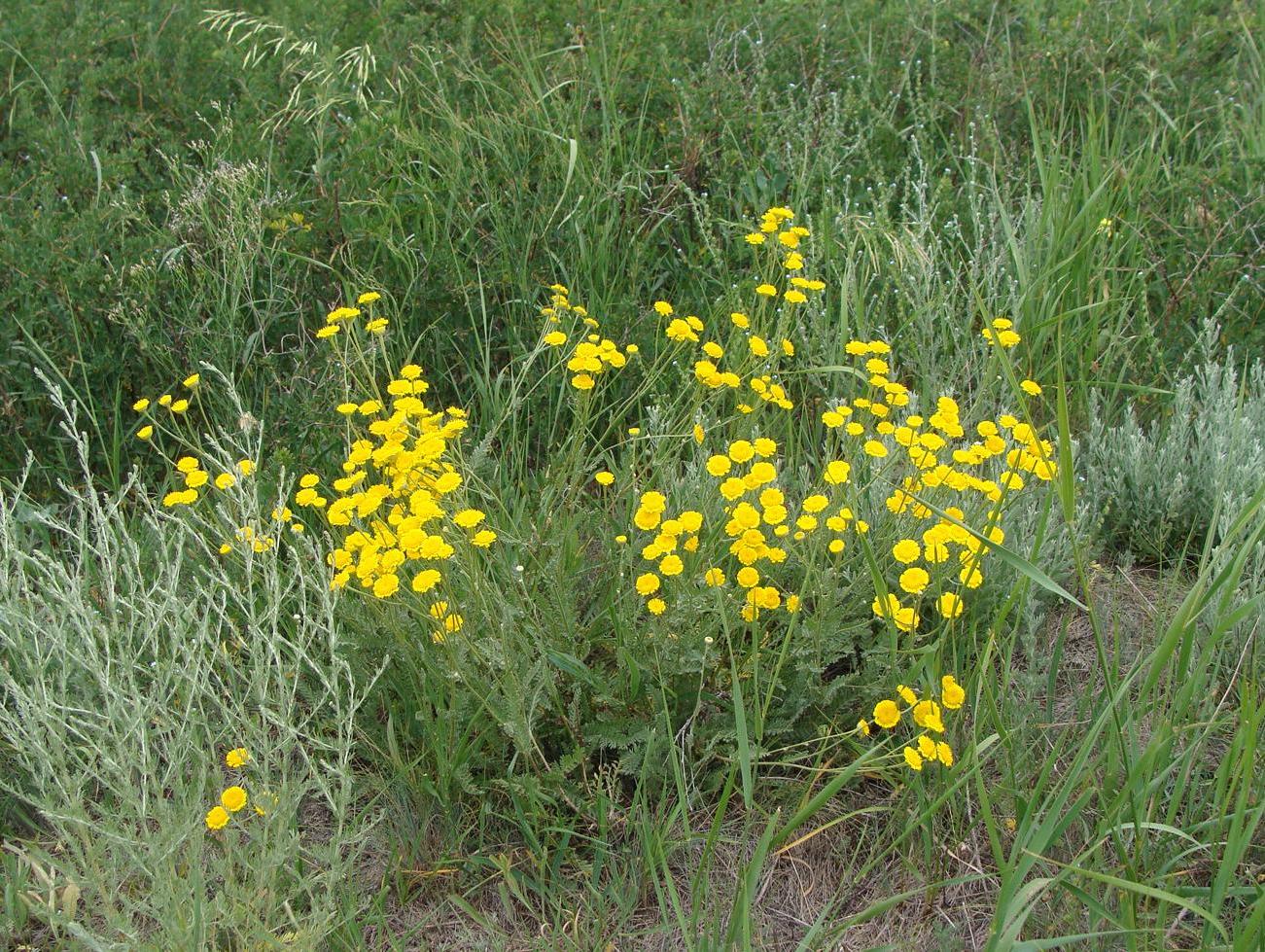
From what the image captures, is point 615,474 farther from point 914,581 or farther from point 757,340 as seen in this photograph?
point 914,581

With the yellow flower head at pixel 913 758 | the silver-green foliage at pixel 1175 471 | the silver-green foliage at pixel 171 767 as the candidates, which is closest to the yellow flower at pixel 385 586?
the silver-green foliage at pixel 171 767

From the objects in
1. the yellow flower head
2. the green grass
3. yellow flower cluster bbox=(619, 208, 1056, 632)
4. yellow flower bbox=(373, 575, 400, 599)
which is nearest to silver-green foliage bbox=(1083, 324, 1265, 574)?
the green grass

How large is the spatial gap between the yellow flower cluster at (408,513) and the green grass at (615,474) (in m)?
0.07

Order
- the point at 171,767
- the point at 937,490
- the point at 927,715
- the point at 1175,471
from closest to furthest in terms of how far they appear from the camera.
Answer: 1. the point at 171,767
2. the point at 927,715
3. the point at 937,490
4. the point at 1175,471

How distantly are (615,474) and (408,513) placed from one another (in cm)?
A: 72

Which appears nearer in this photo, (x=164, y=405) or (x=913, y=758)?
(x=913, y=758)

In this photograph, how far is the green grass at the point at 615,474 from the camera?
212 cm

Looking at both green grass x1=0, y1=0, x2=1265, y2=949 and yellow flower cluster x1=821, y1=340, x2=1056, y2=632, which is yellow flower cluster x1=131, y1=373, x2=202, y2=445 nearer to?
green grass x1=0, y1=0, x2=1265, y2=949

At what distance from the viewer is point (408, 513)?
250 cm

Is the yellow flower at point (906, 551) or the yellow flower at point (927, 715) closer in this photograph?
the yellow flower at point (927, 715)

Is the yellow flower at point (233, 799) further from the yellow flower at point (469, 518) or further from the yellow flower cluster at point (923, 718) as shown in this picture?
the yellow flower cluster at point (923, 718)

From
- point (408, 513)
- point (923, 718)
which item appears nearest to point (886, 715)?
point (923, 718)

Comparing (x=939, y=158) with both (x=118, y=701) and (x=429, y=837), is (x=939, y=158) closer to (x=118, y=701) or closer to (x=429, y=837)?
(x=429, y=837)

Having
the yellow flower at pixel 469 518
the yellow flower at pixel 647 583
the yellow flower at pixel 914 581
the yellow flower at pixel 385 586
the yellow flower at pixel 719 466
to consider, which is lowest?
the yellow flower at pixel 647 583
